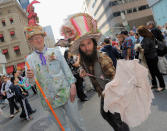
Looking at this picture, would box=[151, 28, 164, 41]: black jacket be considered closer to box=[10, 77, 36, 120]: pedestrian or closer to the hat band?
the hat band

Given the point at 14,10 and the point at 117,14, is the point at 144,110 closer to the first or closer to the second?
the point at 14,10

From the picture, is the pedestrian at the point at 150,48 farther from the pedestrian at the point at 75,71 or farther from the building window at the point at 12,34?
the building window at the point at 12,34

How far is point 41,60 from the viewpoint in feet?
8.52

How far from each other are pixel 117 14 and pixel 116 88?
52.8 metres

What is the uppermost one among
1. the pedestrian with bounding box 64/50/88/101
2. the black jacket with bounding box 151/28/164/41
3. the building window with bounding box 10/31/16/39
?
the building window with bounding box 10/31/16/39

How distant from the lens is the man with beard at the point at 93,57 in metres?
2.21

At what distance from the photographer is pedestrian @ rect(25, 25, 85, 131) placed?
2.57m

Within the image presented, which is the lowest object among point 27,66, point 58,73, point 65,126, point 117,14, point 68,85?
point 65,126

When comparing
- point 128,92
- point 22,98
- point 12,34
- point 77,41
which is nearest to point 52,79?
point 77,41

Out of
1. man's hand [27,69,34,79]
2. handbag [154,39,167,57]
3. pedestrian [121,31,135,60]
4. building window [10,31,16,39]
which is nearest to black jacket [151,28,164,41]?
handbag [154,39,167,57]

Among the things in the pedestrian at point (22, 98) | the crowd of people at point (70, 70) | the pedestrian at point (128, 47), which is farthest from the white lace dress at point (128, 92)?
the pedestrian at point (22, 98)

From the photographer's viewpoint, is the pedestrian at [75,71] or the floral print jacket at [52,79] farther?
the pedestrian at [75,71]

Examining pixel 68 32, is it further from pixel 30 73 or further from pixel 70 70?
pixel 30 73

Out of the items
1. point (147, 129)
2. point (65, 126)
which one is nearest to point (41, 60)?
point (65, 126)
